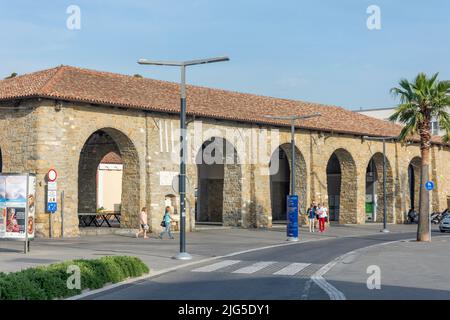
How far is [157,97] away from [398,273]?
22996mm

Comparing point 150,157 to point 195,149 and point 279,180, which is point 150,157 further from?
point 279,180

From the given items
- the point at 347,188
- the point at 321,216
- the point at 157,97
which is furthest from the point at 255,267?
the point at 347,188

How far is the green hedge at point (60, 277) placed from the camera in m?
10.9

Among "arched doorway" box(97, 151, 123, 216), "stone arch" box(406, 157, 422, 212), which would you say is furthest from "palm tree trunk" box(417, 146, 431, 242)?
"arched doorway" box(97, 151, 123, 216)

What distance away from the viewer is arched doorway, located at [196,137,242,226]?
133 ft

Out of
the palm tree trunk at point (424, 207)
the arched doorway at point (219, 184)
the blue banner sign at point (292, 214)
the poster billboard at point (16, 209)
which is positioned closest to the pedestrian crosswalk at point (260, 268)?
the poster billboard at point (16, 209)

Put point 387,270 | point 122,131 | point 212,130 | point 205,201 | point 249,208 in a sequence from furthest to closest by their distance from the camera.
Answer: point 205,201 → point 249,208 → point 212,130 → point 122,131 → point 387,270

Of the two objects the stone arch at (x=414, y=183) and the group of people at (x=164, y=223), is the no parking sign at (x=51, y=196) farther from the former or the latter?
the stone arch at (x=414, y=183)

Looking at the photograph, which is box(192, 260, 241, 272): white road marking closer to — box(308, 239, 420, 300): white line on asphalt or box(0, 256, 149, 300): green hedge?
box(0, 256, 149, 300): green hedge

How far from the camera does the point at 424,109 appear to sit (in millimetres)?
30422

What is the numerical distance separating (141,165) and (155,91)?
5579mm
